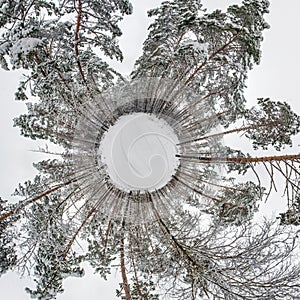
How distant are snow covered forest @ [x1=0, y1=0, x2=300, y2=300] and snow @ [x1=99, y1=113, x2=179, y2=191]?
3cm

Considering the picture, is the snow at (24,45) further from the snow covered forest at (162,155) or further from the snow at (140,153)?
the snow at (140,153)

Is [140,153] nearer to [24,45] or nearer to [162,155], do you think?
[162,155]

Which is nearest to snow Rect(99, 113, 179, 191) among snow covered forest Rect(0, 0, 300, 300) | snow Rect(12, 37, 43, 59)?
snow covered forest Rect(0, 0, 300, 300)

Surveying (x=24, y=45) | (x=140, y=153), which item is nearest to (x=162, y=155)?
(x=140, y=153)

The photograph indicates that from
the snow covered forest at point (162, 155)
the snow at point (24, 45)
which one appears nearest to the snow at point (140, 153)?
the snow covered forest at point (162, 155)

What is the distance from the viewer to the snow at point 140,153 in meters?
5.08

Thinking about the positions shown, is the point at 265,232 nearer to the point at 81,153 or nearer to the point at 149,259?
the point at 149,259

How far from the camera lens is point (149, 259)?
6.98 m

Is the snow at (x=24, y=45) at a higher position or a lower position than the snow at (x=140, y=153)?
higher

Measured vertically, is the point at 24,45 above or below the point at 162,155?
above

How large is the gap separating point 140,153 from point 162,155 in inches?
12.0

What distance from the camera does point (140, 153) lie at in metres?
5.05

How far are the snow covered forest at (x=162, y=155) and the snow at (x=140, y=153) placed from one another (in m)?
0.03

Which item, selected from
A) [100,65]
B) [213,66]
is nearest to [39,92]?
[100,65]
